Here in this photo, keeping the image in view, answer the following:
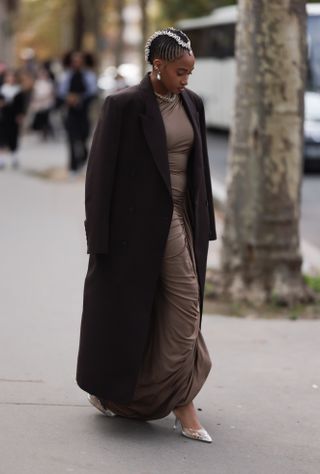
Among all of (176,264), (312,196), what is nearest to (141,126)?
(176,264)

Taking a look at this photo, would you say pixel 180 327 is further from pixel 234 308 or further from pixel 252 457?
pixel 234 308

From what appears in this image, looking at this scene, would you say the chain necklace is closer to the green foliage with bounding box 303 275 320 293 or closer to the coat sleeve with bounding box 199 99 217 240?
the coat sleeve with bounding box 199 99 217 240

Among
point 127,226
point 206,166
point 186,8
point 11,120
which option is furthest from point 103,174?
point 186,8

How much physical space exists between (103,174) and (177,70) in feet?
1.82

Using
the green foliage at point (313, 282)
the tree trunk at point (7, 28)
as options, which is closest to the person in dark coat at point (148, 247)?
the green foliage at point (313, 282)

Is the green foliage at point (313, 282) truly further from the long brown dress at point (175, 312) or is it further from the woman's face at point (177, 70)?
the woman's face at point (177, 70)

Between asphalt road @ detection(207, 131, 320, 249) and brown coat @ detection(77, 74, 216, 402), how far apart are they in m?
6.96

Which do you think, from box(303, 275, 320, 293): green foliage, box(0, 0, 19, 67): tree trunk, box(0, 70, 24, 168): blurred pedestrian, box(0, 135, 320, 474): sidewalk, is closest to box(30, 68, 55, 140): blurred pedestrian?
box(0, 70, 24, 168): blurred pedestrian

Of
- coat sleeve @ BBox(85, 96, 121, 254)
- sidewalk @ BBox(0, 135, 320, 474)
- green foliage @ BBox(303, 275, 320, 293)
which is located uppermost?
coat sleeve @ BBox(85, 96, 121, 254)

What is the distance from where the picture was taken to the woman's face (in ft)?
17.1

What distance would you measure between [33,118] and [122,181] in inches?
996

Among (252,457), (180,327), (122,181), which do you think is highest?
(122,181)

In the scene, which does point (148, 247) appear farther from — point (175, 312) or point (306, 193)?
point (306, 193)

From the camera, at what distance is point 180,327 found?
17.7 ft
